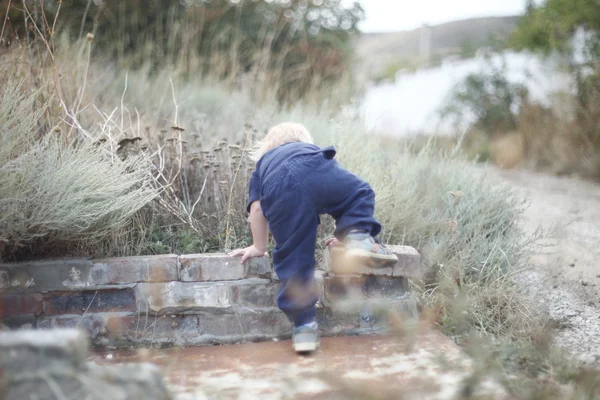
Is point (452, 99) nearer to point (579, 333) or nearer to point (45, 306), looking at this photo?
point (579, 333)

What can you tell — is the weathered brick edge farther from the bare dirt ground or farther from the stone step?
the stone step

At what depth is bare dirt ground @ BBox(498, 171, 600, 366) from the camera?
2719mm

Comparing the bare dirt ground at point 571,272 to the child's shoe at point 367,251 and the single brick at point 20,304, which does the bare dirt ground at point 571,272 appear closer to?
the child's shoe at point 367,251

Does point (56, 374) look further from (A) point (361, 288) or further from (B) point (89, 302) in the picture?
(A) point (361, 288)

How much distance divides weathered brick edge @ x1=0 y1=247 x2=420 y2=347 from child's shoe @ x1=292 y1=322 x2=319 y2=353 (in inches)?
8.2

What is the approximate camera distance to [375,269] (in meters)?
2.62

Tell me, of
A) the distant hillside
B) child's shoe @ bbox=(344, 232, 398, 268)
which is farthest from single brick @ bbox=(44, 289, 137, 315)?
the distant hillside

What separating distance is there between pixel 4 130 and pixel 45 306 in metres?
0.87

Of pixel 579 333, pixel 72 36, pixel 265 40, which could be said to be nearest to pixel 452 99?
pixel 265 40

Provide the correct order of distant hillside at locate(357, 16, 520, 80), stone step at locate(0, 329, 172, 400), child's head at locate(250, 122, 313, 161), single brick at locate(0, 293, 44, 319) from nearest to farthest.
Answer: stone step at locate(0, 329, 172, 400)
single brick at locate(0, 293, 44, 319)
child's head at locate(250, 122, 313, 161)
distant hillside at locate(357, 16, 520, 80)

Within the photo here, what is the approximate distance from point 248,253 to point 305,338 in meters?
0.46

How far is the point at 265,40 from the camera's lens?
7.55m

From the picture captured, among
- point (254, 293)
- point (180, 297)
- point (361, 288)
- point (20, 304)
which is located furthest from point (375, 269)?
point (20, 304)

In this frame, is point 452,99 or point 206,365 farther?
point 452,99
